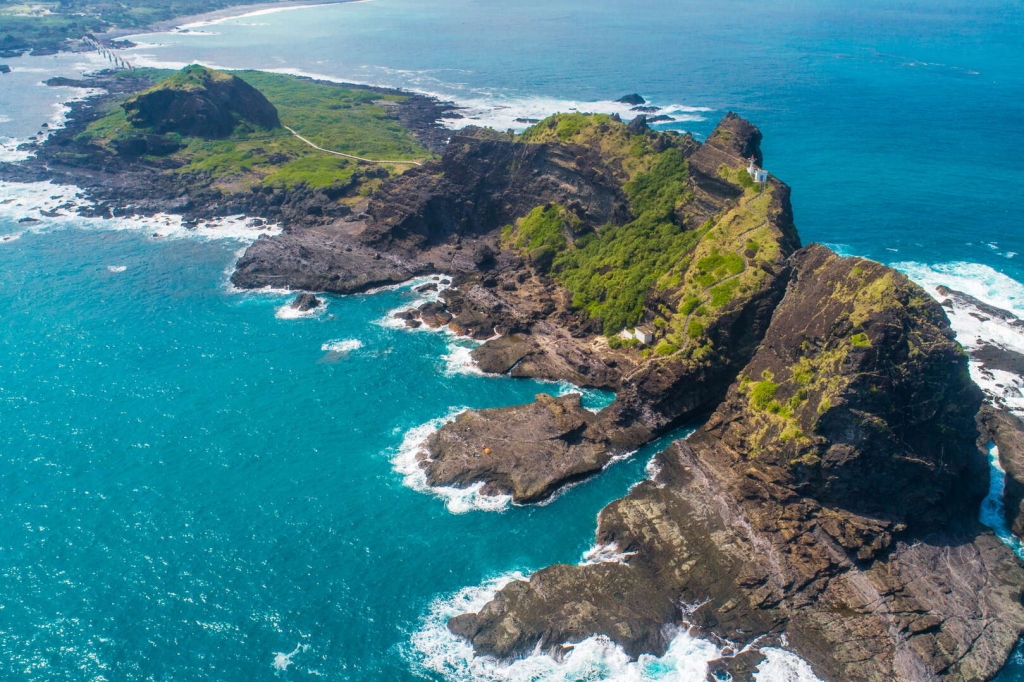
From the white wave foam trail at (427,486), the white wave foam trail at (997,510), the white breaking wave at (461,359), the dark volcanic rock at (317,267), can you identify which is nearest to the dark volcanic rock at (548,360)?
the white breaking wave at (461,359)

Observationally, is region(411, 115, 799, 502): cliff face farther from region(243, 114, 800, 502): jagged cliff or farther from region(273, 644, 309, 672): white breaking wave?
region(273, 644, 309, 672): white breaking wave

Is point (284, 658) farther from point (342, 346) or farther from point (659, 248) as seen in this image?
point (659, 248)

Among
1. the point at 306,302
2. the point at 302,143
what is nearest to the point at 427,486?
the point at 306,302

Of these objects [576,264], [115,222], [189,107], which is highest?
[189,107]

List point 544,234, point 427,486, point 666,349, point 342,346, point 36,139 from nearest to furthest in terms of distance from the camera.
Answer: point 427,486, point 666,349, point 342,346, point 544,234, point 36,139

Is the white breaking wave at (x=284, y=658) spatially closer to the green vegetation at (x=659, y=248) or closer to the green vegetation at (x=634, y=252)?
the green vegetation at (x=659, y=248)

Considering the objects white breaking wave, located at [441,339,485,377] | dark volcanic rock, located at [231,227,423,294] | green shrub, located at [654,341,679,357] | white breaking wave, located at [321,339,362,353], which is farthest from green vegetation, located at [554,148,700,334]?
white breaking wave, located at [321,339,362,353]

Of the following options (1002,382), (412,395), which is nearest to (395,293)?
(412,395)

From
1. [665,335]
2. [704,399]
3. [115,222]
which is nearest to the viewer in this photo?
[704,399]
